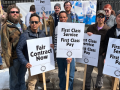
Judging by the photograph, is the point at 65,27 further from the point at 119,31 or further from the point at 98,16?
the point at 119,31

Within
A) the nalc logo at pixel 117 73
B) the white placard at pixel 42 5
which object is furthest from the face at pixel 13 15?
the nalc logo at pixel 117 73

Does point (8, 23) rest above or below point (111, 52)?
above

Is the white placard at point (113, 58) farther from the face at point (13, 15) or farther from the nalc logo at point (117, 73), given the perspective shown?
the face at point (13, 15)

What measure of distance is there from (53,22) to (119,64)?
1.88 meters

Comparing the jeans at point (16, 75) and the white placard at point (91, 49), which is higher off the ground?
the white placard at point (91, 49)

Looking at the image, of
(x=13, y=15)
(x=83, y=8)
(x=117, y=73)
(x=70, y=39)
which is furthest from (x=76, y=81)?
(x=83, y=8)

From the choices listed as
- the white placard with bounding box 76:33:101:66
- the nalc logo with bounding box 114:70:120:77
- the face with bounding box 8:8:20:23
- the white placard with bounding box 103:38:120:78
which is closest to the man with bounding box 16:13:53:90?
the face with bounding box 8:8:20:23

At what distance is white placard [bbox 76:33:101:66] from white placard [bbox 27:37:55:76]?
2.57 feet

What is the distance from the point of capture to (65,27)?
85.9 inches

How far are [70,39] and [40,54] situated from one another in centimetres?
65

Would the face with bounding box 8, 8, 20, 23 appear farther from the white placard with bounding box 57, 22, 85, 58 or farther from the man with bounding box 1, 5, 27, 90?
the white placard with bounding box 57, 22, 85, 58

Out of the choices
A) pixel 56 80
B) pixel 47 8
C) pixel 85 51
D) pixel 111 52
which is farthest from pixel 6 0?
pixel 111 52

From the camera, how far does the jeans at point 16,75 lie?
94.3 inches

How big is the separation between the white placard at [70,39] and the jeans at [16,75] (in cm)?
90
